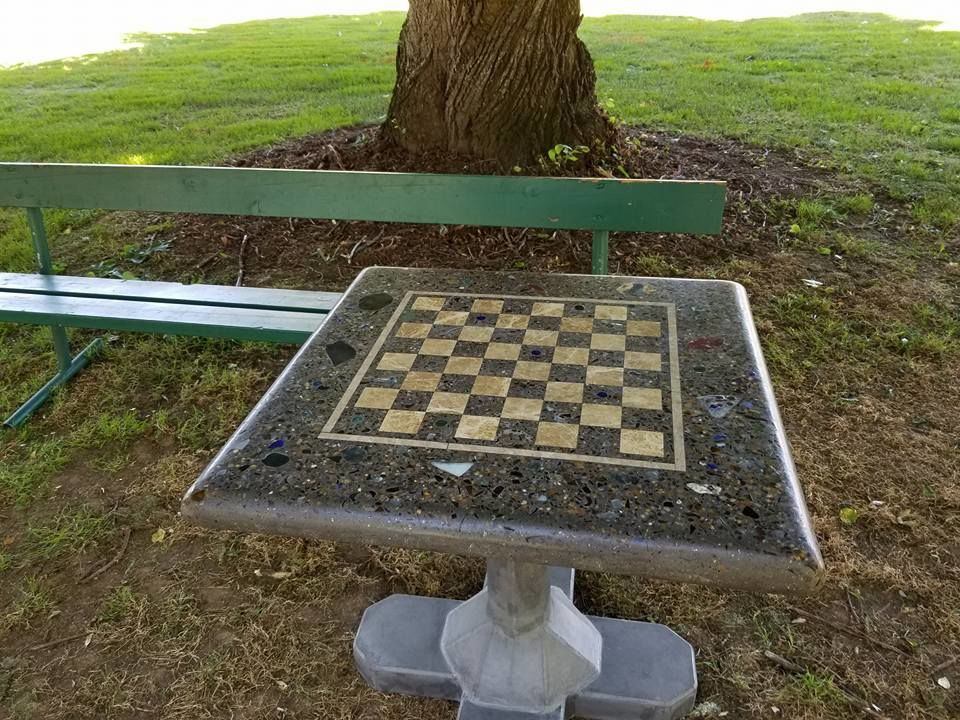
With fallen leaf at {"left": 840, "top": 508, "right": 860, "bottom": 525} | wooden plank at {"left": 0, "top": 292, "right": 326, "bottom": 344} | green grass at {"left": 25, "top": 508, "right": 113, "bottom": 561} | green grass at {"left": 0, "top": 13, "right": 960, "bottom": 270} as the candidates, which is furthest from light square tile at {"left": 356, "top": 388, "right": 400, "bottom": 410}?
green grass at {"left": 0, "top": 13, "right": 960, "bottom": 270}

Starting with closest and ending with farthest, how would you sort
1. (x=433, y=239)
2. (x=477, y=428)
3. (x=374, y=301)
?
(x=477, y=428) < (x=374, y=301) < (x=433, y=239)

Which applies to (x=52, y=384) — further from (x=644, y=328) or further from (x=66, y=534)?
(x=644, y=328)

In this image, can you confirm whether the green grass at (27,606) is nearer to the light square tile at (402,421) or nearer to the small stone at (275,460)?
the small stone at (275,460)

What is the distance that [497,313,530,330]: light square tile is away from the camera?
6.47 feet

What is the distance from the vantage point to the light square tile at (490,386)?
65.7 inches

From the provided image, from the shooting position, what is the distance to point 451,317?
203 centimetres

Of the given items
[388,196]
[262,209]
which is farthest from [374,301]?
[262,209]

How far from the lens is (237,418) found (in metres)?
3.48

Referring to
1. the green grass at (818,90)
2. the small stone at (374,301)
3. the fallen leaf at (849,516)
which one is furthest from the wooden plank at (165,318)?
the green grass at (818,90)

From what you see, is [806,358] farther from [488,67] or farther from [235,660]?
[235,660]

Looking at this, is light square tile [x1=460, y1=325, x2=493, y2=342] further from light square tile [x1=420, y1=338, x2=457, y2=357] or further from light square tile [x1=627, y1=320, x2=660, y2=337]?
light square tile [x1=627, y1=320, x2=660, y2=337]

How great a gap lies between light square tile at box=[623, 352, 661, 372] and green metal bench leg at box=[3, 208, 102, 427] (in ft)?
9.16

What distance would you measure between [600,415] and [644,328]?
438 mm

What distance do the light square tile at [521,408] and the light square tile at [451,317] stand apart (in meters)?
0.42
